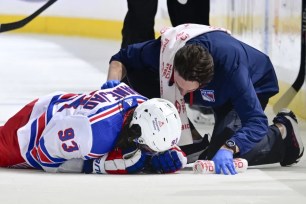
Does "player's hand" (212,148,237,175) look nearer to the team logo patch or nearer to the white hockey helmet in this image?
the white hockey helmet

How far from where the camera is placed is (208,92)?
379 cm

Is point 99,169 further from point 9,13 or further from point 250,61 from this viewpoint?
point 9,13

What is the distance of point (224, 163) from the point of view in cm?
345

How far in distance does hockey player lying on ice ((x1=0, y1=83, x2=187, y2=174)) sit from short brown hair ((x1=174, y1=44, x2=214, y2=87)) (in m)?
0.16

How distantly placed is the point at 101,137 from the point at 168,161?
0.26 meters

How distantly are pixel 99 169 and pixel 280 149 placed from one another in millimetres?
765

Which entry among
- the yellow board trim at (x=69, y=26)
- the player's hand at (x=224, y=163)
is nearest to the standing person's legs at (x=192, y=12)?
the player's hand at (x=224, y=163)

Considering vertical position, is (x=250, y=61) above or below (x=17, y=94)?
above

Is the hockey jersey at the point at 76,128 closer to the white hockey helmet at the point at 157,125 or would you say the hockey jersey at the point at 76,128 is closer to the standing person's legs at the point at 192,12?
the white hockey helmet at the point at 157,125

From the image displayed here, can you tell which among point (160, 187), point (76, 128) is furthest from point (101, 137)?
point (160, 187)

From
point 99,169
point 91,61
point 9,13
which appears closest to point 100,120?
point 99,169

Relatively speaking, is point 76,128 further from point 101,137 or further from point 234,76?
point 234,76

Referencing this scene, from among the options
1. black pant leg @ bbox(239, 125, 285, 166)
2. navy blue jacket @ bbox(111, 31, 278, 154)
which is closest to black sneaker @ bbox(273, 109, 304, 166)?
black pant leg @ bbox(239, 125, 285, 166)

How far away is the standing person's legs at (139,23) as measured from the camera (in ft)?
17.2
